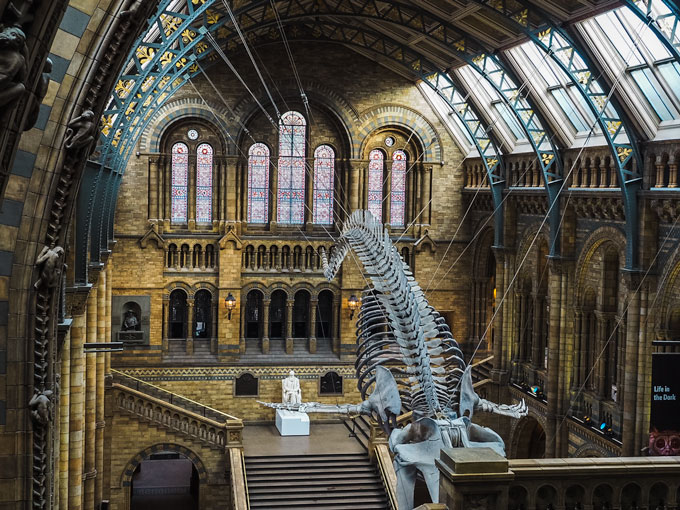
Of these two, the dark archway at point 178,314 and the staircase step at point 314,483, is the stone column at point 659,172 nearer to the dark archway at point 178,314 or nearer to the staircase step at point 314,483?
the staircase step at point 314,483

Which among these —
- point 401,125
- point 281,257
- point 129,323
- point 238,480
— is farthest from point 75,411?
point 401,125

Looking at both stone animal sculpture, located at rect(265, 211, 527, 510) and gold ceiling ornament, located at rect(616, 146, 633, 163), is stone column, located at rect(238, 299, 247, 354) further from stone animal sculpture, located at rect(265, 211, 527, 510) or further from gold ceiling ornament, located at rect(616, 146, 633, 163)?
stone animal sculpture, located at rect(265, 211, 527, 510)

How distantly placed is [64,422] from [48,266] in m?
8.23

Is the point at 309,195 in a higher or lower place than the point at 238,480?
higher

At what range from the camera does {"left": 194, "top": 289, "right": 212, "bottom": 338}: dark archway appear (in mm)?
32219

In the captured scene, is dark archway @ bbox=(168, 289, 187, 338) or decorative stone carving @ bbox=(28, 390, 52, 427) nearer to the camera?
decorative stone carving @ bbox=(28, 390, 52, 427)

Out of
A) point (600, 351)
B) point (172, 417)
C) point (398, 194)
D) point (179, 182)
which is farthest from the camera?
point (398, 194)

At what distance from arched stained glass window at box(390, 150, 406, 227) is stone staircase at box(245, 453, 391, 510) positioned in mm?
9307

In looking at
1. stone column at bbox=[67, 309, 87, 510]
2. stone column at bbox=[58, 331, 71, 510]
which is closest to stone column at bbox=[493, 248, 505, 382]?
stone column at bbox=[67, 309, 87, 510]

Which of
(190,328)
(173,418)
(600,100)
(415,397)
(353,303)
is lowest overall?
(173,418)

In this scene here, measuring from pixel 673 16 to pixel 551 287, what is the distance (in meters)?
10.1

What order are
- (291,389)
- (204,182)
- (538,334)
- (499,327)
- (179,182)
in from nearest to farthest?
(538,334)
(499,327)
(291,389)
(179,182)
(204,182)

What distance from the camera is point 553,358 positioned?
2566 cm

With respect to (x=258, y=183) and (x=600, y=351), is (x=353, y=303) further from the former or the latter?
(x=600, y=351)
